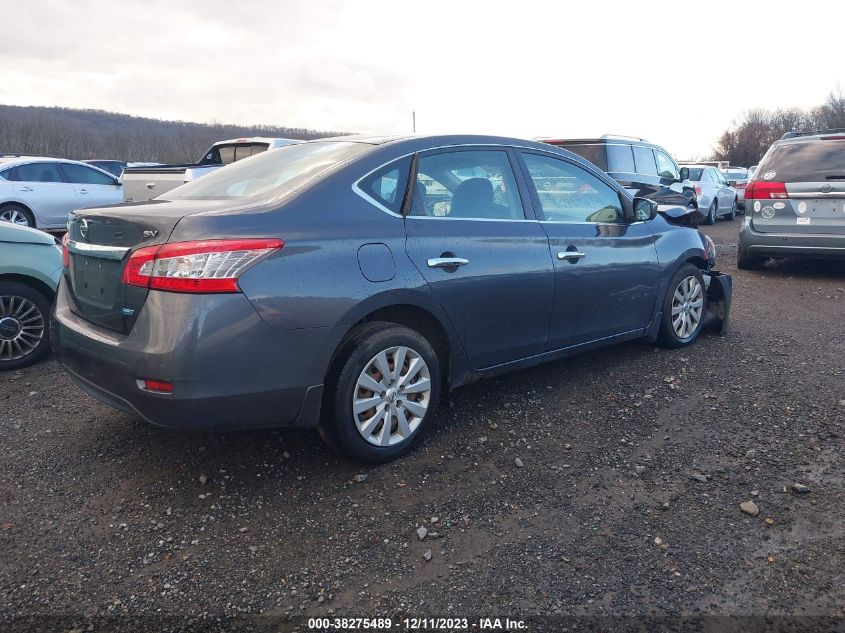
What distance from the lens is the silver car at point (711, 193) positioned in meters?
15.9

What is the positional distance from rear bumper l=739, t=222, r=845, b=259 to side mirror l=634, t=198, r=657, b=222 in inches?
174

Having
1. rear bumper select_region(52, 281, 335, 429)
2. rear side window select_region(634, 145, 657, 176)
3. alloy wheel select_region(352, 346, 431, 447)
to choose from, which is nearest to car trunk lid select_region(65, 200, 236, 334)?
rear bumper select_region(52, 281, 335, 429)

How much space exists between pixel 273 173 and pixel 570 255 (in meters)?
1.88

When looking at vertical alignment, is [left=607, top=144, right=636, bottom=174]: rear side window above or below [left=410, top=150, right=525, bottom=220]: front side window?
above

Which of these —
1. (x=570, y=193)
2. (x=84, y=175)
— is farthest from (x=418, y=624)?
(x=84, y=175)

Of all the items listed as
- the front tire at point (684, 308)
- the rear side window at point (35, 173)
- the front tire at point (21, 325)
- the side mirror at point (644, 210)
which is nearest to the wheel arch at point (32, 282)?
the front tire at point (21, 325)

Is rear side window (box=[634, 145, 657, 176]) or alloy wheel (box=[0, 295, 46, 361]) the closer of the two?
alloy wheel (box=[0, 295, 46, 361])

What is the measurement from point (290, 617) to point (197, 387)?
102 cm

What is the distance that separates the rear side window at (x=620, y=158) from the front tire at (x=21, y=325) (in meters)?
8.06

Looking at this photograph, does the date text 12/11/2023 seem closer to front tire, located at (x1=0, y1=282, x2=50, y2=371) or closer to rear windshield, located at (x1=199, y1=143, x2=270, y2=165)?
front tire, located at (x1=0, y1=282, x2=50, y2=371)

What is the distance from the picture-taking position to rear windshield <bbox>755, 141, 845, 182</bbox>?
27.3 feet

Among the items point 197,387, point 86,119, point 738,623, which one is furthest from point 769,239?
point 86,119

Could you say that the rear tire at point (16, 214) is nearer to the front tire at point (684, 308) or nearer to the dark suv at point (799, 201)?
the front tire at point (684, 308)

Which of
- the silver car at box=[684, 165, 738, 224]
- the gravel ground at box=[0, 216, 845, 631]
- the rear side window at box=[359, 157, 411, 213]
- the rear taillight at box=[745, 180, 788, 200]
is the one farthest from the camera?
the silver car at box=[684, 165, 738, 224]
